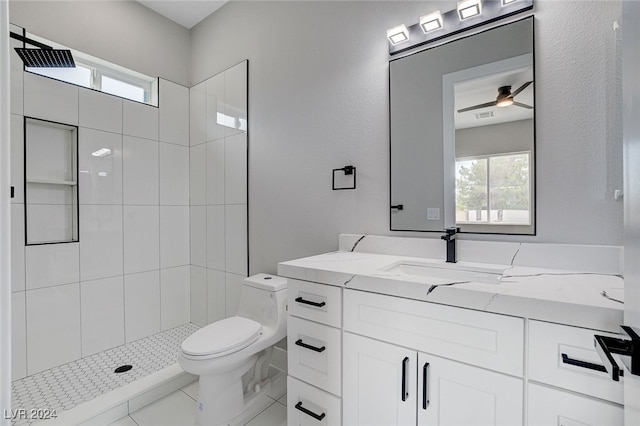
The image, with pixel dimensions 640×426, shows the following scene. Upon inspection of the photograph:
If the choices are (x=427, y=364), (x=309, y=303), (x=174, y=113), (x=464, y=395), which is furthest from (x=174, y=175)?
(x=464, y=395)

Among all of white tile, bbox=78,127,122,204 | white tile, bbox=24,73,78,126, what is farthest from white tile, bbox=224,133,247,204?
white tile, bbox=24,73,78,126

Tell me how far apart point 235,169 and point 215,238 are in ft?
2.14

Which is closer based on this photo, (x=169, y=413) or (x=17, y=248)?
(x=169, y=413)

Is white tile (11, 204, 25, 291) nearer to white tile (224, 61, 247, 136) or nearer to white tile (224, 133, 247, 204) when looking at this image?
white tile (224, 133, 247, 204)

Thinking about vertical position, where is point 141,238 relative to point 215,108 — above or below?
below

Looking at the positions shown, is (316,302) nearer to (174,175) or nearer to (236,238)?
(236,238)

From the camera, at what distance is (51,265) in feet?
6.91

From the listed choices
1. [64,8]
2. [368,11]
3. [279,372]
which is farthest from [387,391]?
[64,8]

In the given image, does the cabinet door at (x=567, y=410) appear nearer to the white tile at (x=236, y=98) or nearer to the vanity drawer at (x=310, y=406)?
the vanity drawer at (x=310, y=406)

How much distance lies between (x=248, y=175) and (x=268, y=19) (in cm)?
118

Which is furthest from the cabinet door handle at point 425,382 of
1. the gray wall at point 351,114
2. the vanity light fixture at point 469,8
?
the vanity light fixture at point 469,8

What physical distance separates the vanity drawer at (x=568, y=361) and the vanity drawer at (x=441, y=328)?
4cm

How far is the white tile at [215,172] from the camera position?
2.60m

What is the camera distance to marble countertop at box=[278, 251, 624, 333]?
30.9 inches
